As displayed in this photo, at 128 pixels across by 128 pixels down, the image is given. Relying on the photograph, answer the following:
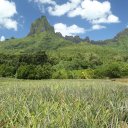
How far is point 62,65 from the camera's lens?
351ft

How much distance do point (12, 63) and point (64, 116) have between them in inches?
3610

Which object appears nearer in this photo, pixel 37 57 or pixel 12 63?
pixel 12 63

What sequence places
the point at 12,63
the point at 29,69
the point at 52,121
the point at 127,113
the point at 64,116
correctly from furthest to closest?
the point at 12,63, the point at 29,69, the point at 127,113, the point at 64,116, the point at 52,121

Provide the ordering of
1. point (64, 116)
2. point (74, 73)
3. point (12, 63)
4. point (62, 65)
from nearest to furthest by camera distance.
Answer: point (64, 116)
point (74, 73)
point (12, 63)
point (62, 65)

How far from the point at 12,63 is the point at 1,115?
9052 cm

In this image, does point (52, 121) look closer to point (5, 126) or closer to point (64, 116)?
point (64, 116)

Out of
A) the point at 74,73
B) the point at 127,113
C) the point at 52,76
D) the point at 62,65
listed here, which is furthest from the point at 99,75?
the point at 127,113

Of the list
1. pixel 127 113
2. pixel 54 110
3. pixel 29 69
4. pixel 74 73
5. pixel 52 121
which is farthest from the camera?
pixel 74 73

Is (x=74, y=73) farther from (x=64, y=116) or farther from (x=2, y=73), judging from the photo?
(x=64, y=116)

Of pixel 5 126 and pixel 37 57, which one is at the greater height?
pixel 37 57

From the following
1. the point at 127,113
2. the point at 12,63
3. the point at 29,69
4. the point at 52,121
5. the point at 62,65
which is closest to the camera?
the point at 52,121

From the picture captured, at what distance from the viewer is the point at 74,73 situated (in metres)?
85.1

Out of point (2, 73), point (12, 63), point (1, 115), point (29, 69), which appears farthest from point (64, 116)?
point (12, 63)

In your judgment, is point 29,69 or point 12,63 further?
point 12,63
